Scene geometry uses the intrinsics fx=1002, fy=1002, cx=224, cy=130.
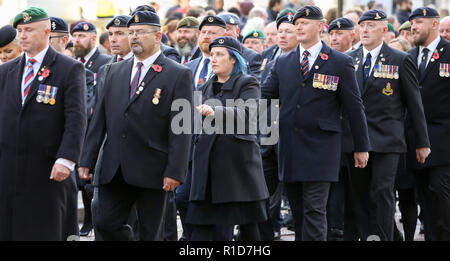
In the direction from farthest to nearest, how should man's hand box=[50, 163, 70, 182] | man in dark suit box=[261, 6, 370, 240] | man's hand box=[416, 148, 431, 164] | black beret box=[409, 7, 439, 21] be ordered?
black beret box=[409, 7, 439, 21], man's hand box=[416, 148, 431, 164], man in dark suit box=[261, 6, 370, 240], man's hand box=[50, 163, 70, 182]

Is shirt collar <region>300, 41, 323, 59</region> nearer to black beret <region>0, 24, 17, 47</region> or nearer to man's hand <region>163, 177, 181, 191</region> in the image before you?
man's hand <region>163, 177, 181, 191</region>

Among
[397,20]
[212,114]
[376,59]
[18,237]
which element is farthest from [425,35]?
[397,20]

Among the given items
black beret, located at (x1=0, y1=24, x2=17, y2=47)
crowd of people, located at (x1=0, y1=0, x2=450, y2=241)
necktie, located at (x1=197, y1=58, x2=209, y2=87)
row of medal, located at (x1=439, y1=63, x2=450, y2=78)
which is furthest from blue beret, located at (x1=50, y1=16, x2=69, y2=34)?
row of medal, located at (x1=439, y1=63, x2=450, y2=78)

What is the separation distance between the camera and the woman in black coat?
8516 mm

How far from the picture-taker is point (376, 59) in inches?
396

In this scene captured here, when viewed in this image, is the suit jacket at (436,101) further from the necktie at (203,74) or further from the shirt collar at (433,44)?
the necktie at (203,74)

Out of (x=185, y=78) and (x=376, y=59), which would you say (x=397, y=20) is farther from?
(x=185, y=78)

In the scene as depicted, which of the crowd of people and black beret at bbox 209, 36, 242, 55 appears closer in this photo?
the crowd of people

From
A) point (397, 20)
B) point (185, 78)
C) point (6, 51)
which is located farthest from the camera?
point (397, 20)

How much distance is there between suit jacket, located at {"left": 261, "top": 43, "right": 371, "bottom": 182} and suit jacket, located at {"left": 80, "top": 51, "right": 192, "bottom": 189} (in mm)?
1512

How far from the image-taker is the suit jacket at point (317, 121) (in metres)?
9.12

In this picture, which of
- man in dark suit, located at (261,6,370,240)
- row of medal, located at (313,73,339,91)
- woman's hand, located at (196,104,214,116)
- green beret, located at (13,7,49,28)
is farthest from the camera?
row of medal, located at (313,73,339,91)

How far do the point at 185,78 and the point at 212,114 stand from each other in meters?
0.36
